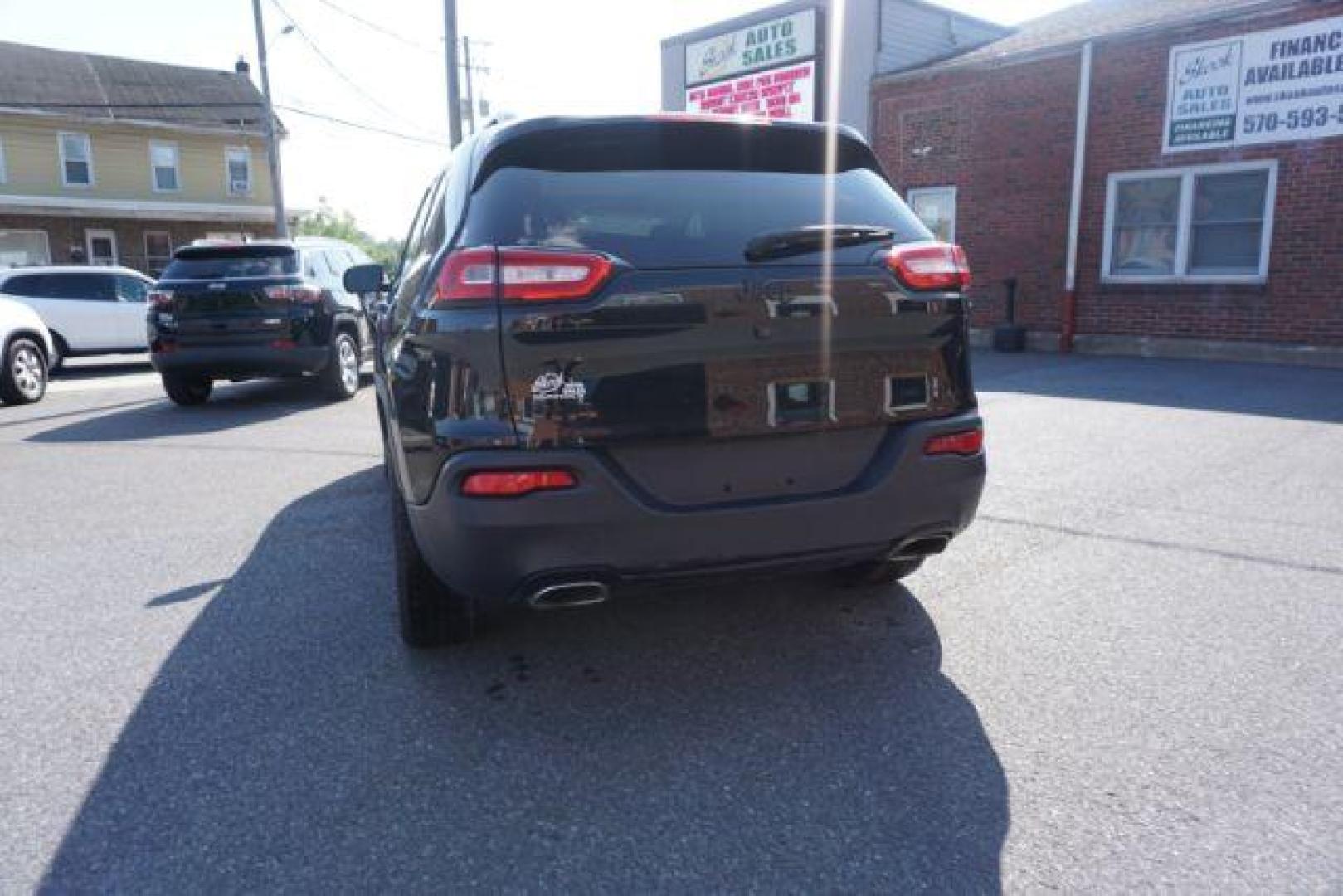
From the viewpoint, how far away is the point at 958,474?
9.37 ft

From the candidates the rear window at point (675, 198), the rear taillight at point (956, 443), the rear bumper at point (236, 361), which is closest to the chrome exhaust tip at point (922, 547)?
the rear taillight at point (956, 443)

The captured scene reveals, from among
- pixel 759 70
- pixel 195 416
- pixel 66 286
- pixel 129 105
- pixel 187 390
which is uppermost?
pixel 129 105

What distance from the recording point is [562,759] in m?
2.56

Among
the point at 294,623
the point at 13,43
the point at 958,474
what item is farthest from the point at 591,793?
the point at 13,43

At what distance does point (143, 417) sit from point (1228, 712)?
9508 mm

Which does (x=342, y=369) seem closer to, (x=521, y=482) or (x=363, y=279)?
(x=363, y=279)

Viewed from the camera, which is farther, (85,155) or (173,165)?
(173,165)

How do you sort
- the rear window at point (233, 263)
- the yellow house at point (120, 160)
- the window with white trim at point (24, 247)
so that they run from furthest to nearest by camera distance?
the yellow house at point (120, 160) → the window with white trim at point (24, 247) → the rear window at point (233, 263)

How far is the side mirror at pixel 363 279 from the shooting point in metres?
4.56

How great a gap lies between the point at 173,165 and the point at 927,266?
31486 mm

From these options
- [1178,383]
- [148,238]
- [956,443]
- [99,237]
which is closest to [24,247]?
[99,237]

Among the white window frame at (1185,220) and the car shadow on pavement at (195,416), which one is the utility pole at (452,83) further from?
the white window frame at (1185,220)

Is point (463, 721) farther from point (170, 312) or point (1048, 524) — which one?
point (170, 312)

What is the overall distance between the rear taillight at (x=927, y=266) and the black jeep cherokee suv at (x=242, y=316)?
7.05m
